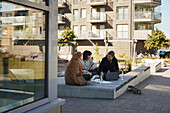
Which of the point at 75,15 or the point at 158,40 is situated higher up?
the point at 75,15

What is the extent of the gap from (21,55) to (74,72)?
145 inches

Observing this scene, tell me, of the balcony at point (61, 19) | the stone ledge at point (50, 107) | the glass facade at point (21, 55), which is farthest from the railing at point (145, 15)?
the glass facade at point (21, 55)

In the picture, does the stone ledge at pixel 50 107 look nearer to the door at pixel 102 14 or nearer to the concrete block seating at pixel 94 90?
the concrete block seating at pixel 94 90

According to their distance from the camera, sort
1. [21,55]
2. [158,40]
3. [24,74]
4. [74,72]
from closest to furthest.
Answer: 1. [21,55]
2. [24,74]
3. [74,72]
4. [158,40]

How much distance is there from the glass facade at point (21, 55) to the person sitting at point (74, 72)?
316 cm

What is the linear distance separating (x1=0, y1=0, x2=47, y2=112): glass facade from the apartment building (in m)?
34.8

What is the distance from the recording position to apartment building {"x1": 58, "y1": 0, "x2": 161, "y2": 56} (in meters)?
38.7

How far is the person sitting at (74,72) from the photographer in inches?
302

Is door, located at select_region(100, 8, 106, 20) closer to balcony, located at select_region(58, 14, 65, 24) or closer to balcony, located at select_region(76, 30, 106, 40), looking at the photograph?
balcony, located at select_region(76, 30, 106, 40)

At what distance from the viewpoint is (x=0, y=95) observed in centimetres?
369

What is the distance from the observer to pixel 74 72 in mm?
7703

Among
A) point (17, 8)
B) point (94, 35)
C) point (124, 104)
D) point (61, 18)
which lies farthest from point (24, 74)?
point (61, 18)

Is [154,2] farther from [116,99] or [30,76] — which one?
[30,76]

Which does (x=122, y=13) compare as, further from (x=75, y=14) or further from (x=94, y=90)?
(x=94, y=90)
